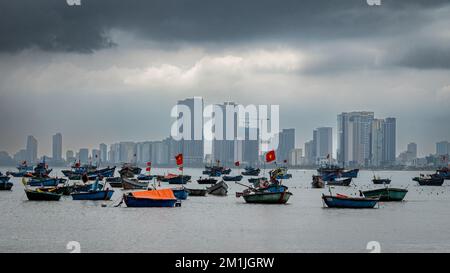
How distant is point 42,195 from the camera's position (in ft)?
251

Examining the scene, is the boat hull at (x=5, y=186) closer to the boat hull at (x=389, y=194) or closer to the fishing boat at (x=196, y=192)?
the fishing boat at (x=196, y=192)

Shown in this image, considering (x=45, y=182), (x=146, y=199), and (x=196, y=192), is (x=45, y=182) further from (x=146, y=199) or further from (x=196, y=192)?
(x=146, y=199)

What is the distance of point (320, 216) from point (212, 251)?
80.7 ft

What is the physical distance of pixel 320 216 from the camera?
206 ft

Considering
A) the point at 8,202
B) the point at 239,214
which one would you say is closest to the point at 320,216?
the point at 239,214

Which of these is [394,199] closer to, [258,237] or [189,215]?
[189,215]

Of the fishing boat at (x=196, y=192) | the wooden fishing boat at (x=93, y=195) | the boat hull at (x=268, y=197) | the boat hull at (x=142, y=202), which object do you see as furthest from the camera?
the fishing boat at (x=196, y=192)

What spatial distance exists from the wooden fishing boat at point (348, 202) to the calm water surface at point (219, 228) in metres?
0.69

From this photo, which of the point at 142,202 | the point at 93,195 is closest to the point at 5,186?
the point at 93,195

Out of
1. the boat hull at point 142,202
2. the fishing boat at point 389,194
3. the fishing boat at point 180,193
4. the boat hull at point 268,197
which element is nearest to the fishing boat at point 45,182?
→ the fishing boat at point 180,193

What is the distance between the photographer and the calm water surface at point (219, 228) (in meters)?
42.3

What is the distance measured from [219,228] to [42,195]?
30.8m

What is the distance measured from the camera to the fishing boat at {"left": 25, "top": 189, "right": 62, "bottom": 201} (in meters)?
75.4

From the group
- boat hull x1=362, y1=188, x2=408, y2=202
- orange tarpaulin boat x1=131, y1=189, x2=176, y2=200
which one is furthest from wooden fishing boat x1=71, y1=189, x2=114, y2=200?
boat hull x1=362, y1=188, x2=408, y2=202
